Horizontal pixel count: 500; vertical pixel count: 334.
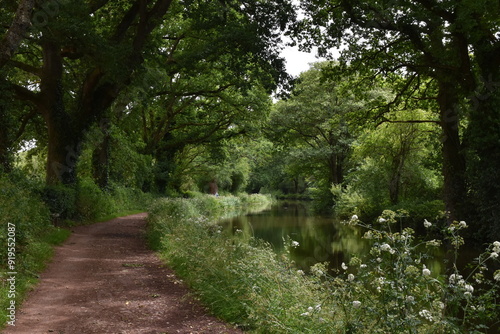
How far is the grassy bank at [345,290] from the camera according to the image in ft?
11.5

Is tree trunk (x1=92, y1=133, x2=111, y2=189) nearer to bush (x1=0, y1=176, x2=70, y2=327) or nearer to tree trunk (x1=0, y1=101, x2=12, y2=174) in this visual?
tree trunk (x1=0, y1=101, x2=12, y2=174)

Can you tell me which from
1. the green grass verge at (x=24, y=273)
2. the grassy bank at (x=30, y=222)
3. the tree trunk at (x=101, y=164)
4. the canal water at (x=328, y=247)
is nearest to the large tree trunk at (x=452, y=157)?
the canal water at (x=328, y=247)

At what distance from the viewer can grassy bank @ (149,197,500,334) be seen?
3.50 meters

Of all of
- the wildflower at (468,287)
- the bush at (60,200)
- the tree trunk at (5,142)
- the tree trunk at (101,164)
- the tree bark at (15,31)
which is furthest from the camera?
the tree trunk at (101,164)

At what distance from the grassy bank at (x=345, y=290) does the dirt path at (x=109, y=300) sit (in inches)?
16.2

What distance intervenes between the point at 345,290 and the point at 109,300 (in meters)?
4.20

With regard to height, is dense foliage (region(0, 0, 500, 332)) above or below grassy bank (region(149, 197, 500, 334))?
above

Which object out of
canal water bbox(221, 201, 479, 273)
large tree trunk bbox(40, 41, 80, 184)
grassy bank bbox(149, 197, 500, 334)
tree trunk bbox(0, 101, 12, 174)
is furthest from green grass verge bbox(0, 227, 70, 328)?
large tree trunk bbox(40, 41, 80, 184)

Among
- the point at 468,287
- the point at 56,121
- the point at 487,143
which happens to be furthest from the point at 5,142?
the point at 487,143

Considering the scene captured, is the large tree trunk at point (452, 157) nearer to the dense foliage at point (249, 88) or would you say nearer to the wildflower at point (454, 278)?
the dense foliage at point (249, 88)

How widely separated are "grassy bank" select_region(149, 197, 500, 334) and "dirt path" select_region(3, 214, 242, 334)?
0.41 m

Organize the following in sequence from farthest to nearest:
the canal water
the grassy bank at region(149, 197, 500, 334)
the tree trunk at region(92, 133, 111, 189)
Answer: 1. the tree trunk at region(92, 133, 111, 189)
2. the canal water
3. the grassy bank at region(149, 197, 500, 334)

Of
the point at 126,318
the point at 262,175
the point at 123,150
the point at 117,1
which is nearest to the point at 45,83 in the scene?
the point at 117,1

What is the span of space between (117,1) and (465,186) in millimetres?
15014
